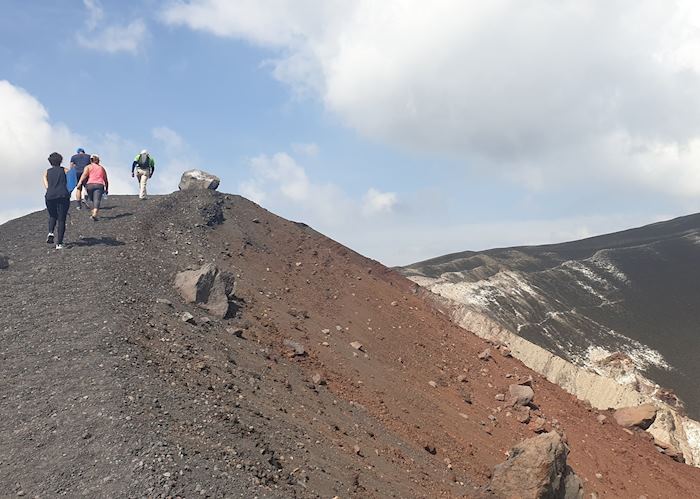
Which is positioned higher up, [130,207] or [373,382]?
[130,207]

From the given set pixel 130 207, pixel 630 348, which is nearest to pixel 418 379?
pixel 130 207

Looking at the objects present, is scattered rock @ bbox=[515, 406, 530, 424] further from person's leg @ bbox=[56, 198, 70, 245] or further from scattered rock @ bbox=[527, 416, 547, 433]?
person's leg @ bbox=[56, 198, 70, 245]

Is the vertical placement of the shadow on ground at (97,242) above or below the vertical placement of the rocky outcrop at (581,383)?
above

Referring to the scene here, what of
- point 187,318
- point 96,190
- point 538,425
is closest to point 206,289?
point 187,318

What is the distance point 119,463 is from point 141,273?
715 centimetres

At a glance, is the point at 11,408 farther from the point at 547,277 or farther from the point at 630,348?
the point at 547,277

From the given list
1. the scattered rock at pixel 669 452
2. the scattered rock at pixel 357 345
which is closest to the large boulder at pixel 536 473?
the scattered rock at pixel 357 345

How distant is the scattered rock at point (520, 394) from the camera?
58.1ft

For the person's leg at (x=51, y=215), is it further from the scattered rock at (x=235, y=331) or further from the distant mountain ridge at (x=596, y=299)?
the distant mountain ridge at (x=596, y=299)

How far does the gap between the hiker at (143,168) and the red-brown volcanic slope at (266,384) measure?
2.37ft

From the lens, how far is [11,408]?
8.26 meters

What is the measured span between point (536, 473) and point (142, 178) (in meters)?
16.1

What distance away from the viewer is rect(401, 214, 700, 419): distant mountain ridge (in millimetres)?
35094

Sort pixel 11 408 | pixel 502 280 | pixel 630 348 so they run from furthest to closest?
pixel 502 280 < pixel 630 348 < pixel 11 408
